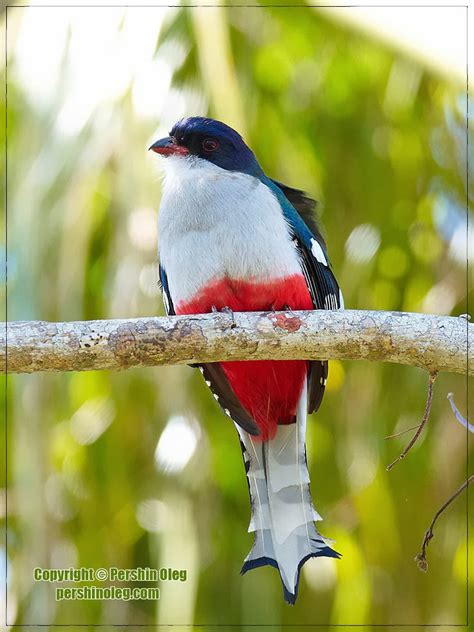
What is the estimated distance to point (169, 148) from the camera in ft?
13.5

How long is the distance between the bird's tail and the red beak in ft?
3.44

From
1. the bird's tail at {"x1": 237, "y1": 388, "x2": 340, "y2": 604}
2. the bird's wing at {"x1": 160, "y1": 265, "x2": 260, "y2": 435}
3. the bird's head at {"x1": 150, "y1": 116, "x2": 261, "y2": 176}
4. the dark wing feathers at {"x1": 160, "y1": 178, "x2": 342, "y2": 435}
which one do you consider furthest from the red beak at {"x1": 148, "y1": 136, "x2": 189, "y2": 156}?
the bird's tail at {"x1": 237, "y1": 388, "x2": 340, "y2": 604}

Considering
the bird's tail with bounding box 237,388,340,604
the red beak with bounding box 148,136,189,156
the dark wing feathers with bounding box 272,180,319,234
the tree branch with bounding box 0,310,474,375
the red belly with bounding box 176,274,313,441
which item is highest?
the red beak with bounding box 148,136,189,156

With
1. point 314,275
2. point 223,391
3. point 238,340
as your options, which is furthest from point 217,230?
point 238,340

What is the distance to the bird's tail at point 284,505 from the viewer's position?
3646mm

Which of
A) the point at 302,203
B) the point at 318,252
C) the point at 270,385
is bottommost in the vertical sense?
the point at 270,385

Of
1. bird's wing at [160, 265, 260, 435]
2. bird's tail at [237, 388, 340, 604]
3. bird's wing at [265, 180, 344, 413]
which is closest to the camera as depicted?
A: bird's tail at [237, 388, 340, 604]

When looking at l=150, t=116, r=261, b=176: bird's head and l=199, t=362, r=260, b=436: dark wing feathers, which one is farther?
l=150, t=116, r=261, b=176: bird's head

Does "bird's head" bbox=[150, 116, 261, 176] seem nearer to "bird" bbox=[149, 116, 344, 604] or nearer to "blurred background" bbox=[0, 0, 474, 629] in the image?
"bird" bbox=[149, 116, 344, 604]

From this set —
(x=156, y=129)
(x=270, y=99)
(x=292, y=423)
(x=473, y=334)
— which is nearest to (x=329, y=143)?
(x=270, y=99)

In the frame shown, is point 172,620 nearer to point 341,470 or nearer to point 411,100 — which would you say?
point 341,470

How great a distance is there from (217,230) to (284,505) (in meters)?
1.01

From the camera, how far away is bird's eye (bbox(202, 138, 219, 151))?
13.5 feet

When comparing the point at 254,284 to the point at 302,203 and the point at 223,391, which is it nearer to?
the point at 223,391
